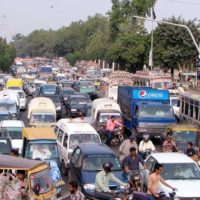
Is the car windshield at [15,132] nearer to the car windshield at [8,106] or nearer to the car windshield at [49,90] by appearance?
the car windshield at [8,106]

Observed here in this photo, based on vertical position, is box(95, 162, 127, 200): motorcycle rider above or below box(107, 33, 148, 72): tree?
below

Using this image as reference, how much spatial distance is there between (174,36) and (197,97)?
43474mm

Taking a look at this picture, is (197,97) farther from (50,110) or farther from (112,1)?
(112,1)

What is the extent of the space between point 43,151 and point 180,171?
522 cm

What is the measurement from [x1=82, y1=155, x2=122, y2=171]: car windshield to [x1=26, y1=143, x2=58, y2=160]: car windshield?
2.67 m

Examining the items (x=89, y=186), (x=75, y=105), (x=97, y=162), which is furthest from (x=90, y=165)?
(x=75, y=105)

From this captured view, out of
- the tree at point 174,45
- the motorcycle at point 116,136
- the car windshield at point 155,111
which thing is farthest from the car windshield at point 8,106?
the tree at point 174,45

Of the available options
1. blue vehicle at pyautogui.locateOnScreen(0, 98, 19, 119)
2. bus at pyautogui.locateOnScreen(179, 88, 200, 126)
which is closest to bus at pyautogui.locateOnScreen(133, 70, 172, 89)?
blue vehicle at pyautogui.locateOnScreen(0, 98, 19, 119)

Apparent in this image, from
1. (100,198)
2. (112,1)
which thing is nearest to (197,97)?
(100,198)

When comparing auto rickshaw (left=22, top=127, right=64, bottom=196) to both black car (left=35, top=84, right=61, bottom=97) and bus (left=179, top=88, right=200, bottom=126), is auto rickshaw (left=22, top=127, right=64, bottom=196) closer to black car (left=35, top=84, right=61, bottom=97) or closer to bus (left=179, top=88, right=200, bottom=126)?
bus (left=179, top=88, right=200, bottom=126)

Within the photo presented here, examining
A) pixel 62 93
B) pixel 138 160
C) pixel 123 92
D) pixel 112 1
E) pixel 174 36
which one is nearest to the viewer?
pixel 138 160

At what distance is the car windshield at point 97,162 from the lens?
18.7 m

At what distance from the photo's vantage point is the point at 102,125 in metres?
33.1

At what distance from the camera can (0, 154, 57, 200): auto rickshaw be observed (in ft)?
46.9
